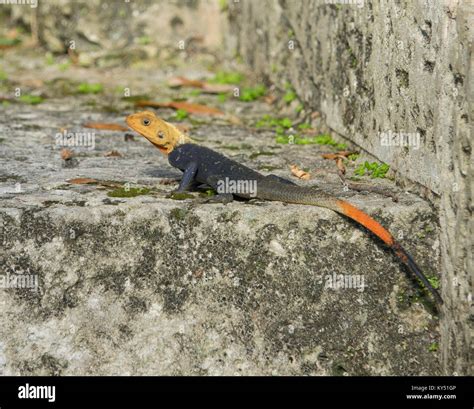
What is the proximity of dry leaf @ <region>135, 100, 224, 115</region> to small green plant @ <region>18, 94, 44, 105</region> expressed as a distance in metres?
0.82

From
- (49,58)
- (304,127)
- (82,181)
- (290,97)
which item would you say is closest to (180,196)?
(82,181)

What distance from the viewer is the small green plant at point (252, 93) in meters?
7.69

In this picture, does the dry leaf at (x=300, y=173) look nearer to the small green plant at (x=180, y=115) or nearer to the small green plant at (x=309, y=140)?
the small green plant at (x=309, y=140)

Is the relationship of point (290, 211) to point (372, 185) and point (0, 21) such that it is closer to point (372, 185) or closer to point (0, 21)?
point (372, 185)

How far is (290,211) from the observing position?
172 inches

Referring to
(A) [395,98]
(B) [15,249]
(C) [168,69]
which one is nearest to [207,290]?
(B) [15,249]

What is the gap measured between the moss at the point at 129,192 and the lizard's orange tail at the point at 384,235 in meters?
1.09

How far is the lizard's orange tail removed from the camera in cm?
415

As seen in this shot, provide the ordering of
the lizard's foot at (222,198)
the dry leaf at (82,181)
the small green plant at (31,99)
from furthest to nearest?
the small green plant at (31,99), the dry leaf at (82,181), the lizard's foot at (222,198)

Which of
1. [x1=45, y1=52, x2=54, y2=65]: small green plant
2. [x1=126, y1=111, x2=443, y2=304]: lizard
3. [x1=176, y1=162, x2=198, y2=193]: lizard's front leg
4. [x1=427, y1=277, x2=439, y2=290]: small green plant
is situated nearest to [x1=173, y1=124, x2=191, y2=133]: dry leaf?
[x1=126, y1=111, x2=443, y2=304]: lizard

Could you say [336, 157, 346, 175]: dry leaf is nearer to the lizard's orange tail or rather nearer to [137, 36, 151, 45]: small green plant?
the lizard's orange tail

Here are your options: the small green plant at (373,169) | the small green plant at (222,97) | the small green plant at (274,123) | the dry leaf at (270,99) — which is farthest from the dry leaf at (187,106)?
the small green plant at (373,169)

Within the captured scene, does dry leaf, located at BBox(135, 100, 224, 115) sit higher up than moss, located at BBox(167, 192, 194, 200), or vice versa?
dry leaf, located at BBox(135, 100, 224, 115)
